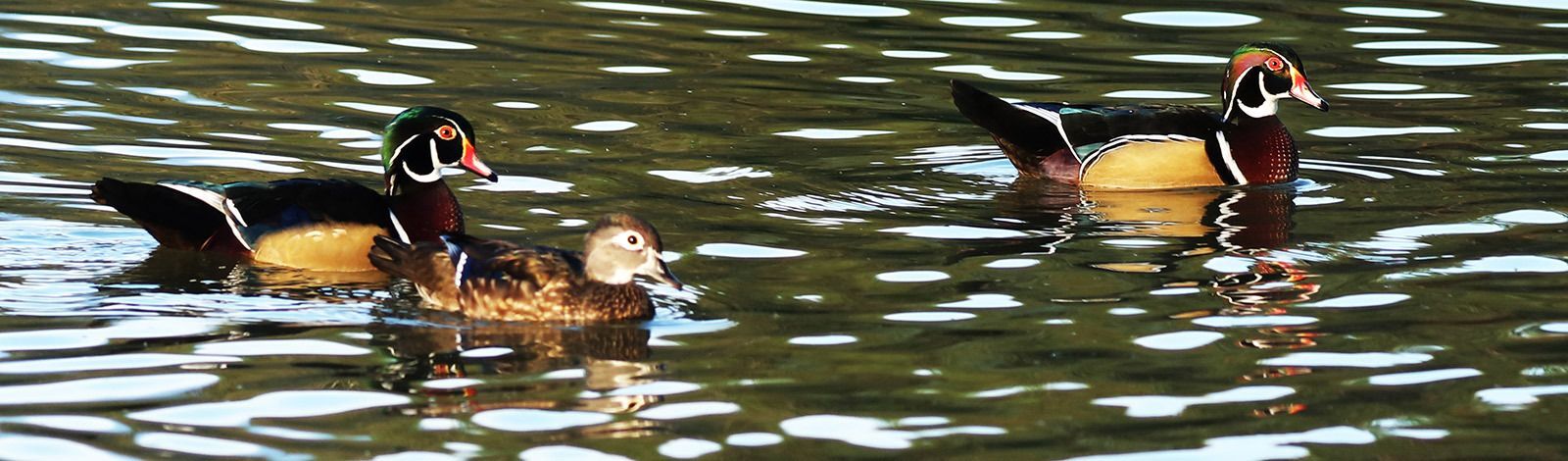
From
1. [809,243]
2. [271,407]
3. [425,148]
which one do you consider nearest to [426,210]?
[425,148]

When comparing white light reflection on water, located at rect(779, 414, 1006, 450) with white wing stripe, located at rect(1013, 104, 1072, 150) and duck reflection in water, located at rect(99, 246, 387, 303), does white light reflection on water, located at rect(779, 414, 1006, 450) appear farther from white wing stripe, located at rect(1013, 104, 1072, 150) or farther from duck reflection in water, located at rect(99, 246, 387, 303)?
white wing stripe, located at rect(1013, 104, 1072, 150)

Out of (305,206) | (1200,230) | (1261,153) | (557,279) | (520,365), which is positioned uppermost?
(305,206)

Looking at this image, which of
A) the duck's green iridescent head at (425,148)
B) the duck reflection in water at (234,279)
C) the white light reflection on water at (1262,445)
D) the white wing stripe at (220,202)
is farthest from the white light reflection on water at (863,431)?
the white wing stripe at (220,202)

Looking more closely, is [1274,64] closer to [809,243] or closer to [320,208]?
[809,243]


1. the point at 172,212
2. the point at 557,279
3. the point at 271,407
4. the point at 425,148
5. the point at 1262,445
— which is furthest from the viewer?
the point at 425,148

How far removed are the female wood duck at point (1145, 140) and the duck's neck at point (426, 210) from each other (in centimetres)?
354

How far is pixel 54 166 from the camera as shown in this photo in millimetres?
12648

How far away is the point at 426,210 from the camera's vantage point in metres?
10.8

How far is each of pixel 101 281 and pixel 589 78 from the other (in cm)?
645

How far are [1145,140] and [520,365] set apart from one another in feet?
18.3

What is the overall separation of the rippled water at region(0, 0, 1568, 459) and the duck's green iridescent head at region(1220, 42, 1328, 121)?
478mm

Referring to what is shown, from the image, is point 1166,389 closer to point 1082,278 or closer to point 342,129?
point 1082,278

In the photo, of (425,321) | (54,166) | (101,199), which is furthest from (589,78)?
(425,321)

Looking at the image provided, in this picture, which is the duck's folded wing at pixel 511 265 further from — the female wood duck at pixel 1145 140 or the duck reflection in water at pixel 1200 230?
the female wood duck at pixel 1145 140
